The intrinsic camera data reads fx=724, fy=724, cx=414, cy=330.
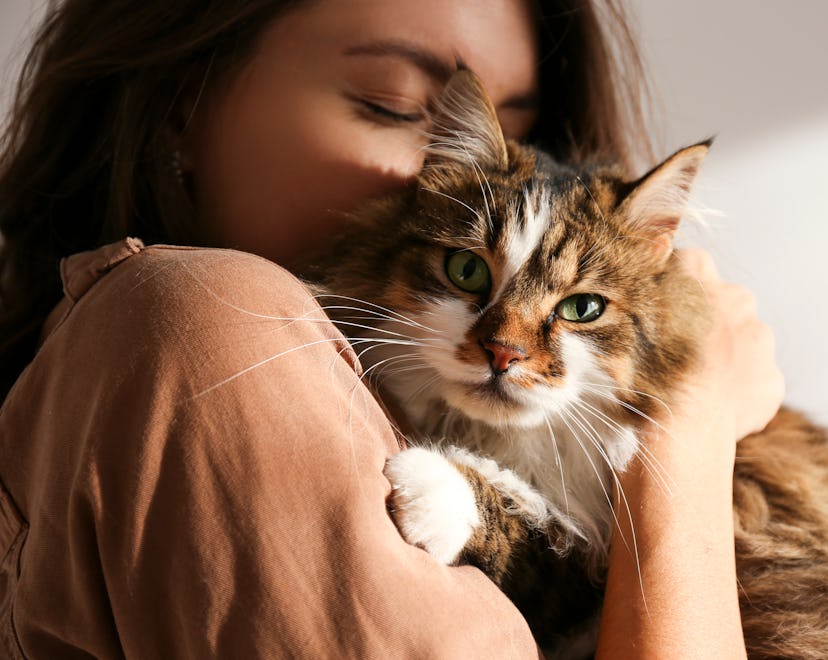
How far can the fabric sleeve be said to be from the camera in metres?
0.69

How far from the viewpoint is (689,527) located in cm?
105

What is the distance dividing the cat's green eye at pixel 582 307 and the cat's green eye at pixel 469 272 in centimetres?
13

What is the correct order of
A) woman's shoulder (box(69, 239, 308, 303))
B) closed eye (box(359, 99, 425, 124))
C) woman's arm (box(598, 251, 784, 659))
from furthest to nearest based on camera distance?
closed eye (box(359, 99, 425, 124)) < woman's arm (box(598, 251, 784, 659)) < woman's shoulder (box(69, 239, 308, 303))

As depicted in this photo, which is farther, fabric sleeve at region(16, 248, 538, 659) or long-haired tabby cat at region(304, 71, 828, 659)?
long-haired tabby cat at region(304, 71, 828, 659)

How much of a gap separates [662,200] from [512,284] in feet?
1.08

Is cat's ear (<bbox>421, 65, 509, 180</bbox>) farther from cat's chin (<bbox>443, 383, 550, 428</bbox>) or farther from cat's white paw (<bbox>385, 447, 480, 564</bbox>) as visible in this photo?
cat's white paw (<bbox>385, 447, 480, 564</bbox>)

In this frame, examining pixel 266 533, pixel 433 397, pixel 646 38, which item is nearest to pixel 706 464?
pixel 433 397

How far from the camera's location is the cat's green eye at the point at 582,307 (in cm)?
113

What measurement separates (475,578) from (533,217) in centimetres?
57

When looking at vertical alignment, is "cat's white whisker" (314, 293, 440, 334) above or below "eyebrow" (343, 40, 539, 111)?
below

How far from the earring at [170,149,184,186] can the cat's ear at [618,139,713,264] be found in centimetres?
82

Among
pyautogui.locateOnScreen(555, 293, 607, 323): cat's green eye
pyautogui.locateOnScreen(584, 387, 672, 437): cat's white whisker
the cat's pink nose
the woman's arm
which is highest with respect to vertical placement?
pyautogui.locateOnScreen(555, 293, 607, 323): cat's green eye

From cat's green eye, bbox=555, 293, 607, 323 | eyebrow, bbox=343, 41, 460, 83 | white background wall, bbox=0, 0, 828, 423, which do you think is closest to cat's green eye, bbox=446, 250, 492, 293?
cat's green eye, bbox=555, 293, 607, 323

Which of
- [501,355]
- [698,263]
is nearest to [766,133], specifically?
[698,263]
